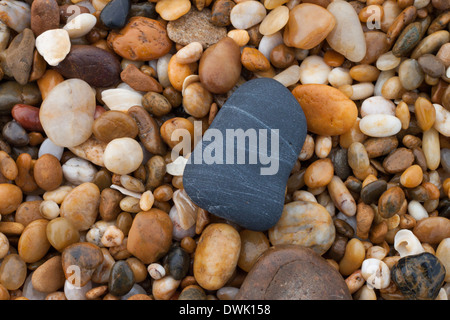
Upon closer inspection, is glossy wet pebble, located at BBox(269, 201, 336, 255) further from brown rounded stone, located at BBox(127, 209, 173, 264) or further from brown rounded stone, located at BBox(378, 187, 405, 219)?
brown rounded stone, located at BBox(127, 209, 173, 264)

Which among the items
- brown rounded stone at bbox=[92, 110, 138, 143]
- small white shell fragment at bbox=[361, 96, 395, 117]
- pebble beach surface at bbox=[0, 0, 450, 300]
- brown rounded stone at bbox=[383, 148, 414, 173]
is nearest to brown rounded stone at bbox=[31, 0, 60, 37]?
pebble beach surface at bbox=[0, 0, 450, 300]

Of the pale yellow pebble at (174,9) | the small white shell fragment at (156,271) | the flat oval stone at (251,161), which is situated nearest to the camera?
the flat oval stone at (251,161)

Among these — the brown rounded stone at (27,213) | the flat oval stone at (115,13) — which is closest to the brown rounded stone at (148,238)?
the brown rounded stone at (27,213)

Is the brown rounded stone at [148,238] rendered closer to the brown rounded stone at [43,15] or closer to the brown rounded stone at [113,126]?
the brown rounded stone at [113,126]

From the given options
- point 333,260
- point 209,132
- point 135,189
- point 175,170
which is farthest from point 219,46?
point 333,260

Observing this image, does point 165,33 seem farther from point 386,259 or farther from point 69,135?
point 386,259
